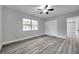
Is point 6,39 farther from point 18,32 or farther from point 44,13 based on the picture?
point 44,13

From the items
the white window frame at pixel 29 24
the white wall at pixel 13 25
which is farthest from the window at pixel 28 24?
the white wall at pixel 13 25

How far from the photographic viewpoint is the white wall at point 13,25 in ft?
6.82

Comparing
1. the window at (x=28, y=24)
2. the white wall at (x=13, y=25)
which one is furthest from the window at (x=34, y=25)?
the white wall at (x=13, y=25)

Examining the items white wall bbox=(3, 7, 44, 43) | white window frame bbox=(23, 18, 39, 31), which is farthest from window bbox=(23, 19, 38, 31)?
white wall bbox=(3, 7, 44, 43)

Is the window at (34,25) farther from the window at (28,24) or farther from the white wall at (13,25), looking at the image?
the white wall at (13,25)

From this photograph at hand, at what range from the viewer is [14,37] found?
216cm

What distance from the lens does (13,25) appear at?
7.00 ft

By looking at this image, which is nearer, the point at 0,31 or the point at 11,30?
the point at 0,31

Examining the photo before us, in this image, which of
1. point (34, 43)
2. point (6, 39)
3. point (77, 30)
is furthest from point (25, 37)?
point (77, 30)

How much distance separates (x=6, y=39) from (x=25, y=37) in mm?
753

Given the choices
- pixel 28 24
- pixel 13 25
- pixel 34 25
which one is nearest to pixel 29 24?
pixel 28 24

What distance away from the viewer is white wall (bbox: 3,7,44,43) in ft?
6.82

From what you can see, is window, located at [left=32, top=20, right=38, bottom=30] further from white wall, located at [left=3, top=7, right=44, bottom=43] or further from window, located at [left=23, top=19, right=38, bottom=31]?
white wall, located at [left=3, top=7, right=44, bottom=43]

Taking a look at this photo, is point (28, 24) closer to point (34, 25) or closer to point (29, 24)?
point (29, 24)
